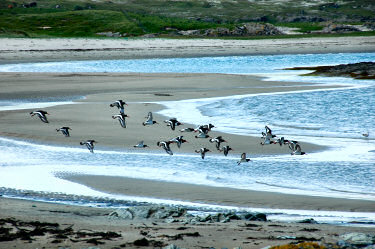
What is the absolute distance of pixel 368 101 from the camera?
26469 mm

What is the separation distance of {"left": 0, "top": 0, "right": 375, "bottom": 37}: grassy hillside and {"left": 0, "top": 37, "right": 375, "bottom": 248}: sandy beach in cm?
2713

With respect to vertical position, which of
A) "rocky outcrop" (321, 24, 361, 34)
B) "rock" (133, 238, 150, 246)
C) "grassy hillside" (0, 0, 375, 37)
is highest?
"grassy hillside" (0, 0, 375, 37)

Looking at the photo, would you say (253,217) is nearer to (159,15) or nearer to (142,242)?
(142,242)

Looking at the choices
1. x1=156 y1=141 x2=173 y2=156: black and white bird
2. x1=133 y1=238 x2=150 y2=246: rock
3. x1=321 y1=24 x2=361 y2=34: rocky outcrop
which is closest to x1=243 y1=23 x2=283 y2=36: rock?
x1=321 y1=24 x2=361 y2=34: rocky outcrop

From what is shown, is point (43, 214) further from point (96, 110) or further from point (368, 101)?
point (368, 101)

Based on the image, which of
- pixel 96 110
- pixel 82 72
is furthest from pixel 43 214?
pixel 82 72

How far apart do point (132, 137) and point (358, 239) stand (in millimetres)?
11587

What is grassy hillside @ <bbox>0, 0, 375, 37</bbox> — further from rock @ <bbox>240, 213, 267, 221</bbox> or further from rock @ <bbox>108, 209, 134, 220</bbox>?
rock @ <bbox>240, 213, 267, 221</bbox>

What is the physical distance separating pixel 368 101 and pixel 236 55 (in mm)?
33547

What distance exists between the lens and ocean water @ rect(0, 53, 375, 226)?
12888 millimetres

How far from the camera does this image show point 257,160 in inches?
624

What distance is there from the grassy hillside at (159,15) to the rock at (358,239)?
62.8m

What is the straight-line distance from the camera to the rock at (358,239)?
795cm

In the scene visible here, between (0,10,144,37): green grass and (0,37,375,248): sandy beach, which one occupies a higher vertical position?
(0,10,144,37): green grass
